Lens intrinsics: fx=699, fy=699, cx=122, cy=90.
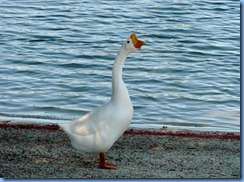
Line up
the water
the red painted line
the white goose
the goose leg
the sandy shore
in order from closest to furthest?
the white goose → the sandy shore → the goose leg → the red painted line → the water

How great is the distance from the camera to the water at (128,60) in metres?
14.5

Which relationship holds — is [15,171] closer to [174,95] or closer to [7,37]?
[174,95]

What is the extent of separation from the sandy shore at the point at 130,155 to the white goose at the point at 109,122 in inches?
15.3

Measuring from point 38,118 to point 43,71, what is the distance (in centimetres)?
446

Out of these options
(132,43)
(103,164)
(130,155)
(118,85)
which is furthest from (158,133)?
(132,43)

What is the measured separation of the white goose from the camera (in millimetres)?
8484

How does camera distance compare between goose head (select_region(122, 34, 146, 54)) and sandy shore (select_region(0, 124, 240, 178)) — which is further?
sandy shore (select_region(0, 124, 240, 178))

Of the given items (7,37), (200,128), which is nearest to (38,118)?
(200,128)

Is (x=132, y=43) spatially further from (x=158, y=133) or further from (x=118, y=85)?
(x=158, y=133)

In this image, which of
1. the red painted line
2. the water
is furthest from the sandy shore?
the water

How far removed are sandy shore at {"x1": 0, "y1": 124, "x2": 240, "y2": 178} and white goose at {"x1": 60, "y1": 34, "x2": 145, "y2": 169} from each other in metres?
0.39

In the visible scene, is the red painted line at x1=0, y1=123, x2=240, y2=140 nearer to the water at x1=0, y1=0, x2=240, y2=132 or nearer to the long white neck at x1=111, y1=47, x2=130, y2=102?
the water at x1=0, y1=0, x2=240, y2=132

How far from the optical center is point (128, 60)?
19062mm

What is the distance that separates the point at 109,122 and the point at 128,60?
34.9ft
